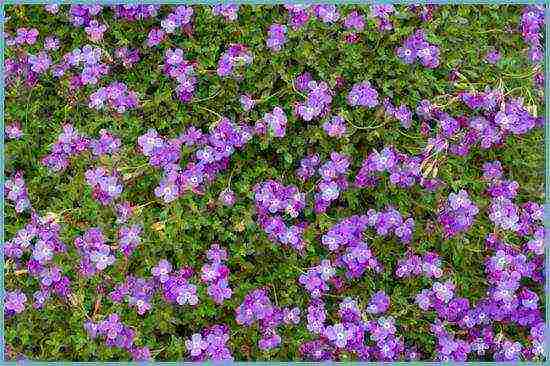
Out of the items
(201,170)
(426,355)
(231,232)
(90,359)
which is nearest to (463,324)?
(426,355)

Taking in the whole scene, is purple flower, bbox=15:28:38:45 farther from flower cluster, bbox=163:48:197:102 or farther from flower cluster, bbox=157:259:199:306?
flower cluster, bbox=157:259:199:306

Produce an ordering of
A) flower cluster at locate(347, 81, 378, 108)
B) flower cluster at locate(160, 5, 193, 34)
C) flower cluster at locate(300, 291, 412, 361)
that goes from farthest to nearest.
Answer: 1. flower cluster at locate(160, 5, 193, 34)
2. flower cluster at locate(347, 81, 378, 108)
3. flower cluster at locate(300, 291, 412, 361)

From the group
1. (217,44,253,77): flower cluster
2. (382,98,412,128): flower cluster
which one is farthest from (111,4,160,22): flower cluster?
(382,98,412,128): flower cluster

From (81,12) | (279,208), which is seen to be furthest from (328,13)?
(81,12)

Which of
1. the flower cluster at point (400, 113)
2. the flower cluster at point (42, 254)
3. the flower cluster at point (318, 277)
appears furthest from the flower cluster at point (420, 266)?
the flower cluster at point (42, 254)

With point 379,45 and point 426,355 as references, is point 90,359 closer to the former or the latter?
point 426,355

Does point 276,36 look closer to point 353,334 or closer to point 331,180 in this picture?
point 331,180
